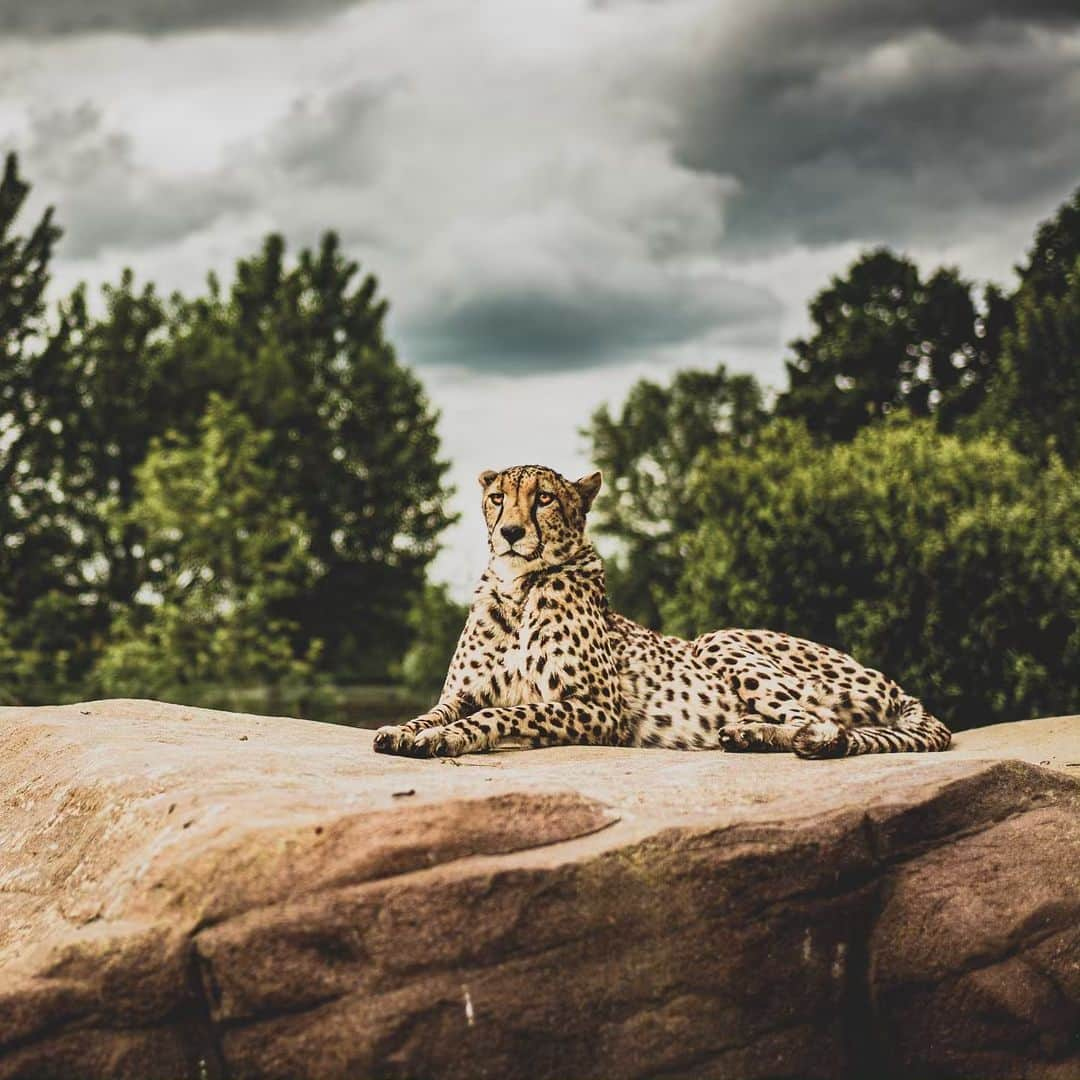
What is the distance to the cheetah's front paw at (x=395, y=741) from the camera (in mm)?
6488

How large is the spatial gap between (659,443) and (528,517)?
4497cm

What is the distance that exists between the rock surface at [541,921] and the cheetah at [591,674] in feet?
4.01

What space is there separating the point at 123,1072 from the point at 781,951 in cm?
239

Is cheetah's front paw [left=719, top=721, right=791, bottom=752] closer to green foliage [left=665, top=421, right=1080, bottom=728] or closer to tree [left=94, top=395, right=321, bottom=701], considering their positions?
green foliage [left=665, top=421, right=1080, bottom=728]

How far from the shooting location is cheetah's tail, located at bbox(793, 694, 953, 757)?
21.2 feet

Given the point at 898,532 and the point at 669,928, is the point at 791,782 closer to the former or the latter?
the point at 669,928

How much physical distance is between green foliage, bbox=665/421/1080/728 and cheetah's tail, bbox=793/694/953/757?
663 centimetres

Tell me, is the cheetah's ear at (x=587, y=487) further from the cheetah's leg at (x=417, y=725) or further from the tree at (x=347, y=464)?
the tree at (x=347, y=464)

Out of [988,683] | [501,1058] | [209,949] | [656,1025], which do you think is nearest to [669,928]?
[656,1025]

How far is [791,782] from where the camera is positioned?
18.0 ft

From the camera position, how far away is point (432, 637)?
35156mm

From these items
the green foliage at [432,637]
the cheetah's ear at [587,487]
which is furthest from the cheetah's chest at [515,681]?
the green foliage at [432,637]

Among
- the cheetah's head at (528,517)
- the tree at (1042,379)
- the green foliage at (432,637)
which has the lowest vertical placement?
the green foliage at (432,637)

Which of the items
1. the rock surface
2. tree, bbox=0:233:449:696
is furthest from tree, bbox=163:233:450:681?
the rock surface
